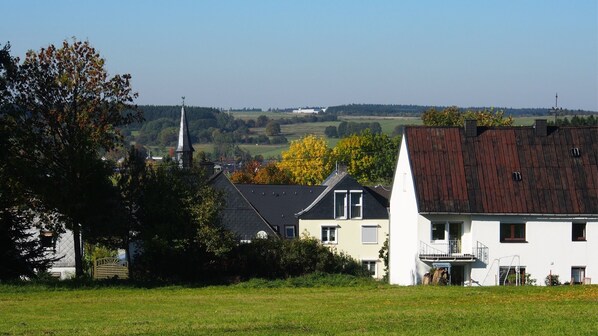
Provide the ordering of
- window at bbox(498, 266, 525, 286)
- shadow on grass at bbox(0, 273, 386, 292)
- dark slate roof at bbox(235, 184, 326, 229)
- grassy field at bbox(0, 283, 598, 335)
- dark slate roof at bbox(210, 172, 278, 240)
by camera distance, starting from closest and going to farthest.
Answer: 1. grassy field at bbox(0, 283, 598, 335)
2. shadow on grass at bbox(0, 273, 386, 292)
3. window at bbox(498, 266, 525, 286)
4. dark slate roof at bbox(210, 172, 278, 240)
5. dark slate roof at bbox(235, 184, 326, 229)

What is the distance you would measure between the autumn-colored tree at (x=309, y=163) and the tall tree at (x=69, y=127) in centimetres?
8541

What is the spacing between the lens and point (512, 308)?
27562 mm

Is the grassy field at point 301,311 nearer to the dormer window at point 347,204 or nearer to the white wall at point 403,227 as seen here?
the white wall at point 403,227

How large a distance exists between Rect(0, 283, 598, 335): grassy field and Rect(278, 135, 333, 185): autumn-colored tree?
9342cm

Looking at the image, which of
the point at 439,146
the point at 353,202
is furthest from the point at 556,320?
the point at 353,202

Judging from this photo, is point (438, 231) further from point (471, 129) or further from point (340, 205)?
point (340, 205)

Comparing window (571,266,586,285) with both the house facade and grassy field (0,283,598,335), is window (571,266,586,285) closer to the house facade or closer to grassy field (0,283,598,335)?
grassy field (0,283,598,335)

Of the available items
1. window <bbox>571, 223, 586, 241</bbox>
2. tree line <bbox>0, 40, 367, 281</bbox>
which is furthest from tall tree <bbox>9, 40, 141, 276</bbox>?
window <bbox>571, 223, 586, 241</bbox>

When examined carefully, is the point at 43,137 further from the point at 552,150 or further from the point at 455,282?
the point at 552,150

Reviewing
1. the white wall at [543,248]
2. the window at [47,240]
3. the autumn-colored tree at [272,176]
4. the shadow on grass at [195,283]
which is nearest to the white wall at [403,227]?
the white wall at [543,248]

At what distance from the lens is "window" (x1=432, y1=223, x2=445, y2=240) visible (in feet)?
163

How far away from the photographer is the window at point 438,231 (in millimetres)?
49656

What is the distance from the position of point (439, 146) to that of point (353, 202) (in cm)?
2273

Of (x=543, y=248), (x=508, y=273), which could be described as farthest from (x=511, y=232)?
(x=508, y=273)
